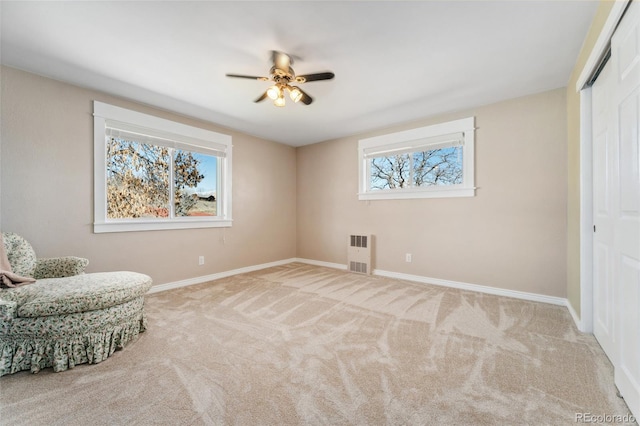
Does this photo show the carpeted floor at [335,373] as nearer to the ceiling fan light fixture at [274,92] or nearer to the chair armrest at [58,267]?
the chair armrest at [58,267]

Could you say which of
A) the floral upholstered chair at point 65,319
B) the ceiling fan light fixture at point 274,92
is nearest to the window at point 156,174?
the floral upholstered chair at point 65,319

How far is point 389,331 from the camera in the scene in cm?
227

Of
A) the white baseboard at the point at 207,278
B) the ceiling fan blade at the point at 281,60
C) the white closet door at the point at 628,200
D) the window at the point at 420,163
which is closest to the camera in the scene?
the white closet door at the point at 628,200

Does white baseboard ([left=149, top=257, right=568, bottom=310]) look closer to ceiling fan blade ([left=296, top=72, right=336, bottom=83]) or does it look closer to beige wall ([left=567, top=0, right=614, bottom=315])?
beige wall ([left=567, top=0, right=614, bottom=315])

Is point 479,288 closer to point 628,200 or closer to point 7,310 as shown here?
point 628,200

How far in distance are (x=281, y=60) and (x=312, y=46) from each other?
30cm

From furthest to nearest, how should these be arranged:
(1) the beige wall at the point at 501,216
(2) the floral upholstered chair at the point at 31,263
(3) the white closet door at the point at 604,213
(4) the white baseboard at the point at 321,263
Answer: (4) the white baseboard at the point at 321,263 < (1) the beige wall at the point at 501,216 < (2) the floral upholstered chair at the point at 31,263 < (3) the white closet door at the point at 604,213

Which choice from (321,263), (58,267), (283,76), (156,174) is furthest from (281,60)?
(321,263)

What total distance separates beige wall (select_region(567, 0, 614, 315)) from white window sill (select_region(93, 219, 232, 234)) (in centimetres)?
429

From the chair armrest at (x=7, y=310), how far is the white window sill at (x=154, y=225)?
1504mm

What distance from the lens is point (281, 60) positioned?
2281 millimetres

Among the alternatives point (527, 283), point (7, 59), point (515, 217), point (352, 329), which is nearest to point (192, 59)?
point (7, 59)

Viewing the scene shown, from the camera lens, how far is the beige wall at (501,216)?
116 inches

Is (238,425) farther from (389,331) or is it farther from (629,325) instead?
(629,325)
